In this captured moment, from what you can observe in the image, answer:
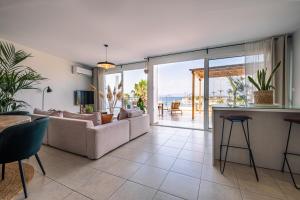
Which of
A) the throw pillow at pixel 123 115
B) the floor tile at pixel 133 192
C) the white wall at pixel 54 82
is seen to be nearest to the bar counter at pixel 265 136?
the floor tile at pixel 133 192

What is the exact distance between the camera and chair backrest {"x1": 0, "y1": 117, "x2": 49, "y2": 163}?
1348 millimetres

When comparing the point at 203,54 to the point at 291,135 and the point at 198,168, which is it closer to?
the point at 291,135

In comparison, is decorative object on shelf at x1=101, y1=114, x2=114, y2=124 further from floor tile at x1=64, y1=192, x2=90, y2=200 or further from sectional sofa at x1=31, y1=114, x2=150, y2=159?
floor tile at x1=64, y1=192, x2=90, y2=200

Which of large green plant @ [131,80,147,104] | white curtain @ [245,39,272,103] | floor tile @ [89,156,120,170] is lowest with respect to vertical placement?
floor tile @ [89,156,120,170]

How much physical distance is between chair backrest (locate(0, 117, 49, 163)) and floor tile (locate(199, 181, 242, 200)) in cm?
202

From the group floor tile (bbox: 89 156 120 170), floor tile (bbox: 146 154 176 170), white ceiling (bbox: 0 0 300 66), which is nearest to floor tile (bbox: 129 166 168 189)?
floor tile (bbox: 146 154 176 170)

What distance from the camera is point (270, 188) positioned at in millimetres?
1581

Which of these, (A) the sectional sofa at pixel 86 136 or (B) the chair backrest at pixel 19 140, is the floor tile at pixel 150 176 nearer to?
(A) the sectional sofa at pixel 86 136

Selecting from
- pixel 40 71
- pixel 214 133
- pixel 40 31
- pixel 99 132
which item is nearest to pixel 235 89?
pixel 214 133

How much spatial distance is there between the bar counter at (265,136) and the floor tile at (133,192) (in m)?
1.34

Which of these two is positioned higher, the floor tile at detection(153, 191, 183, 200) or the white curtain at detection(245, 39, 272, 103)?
the white curtain at detection(245, 39, 272, 103)

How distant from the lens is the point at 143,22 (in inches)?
108

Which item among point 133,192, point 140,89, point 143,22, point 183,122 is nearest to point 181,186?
point 133,192

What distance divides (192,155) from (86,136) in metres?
1.97
